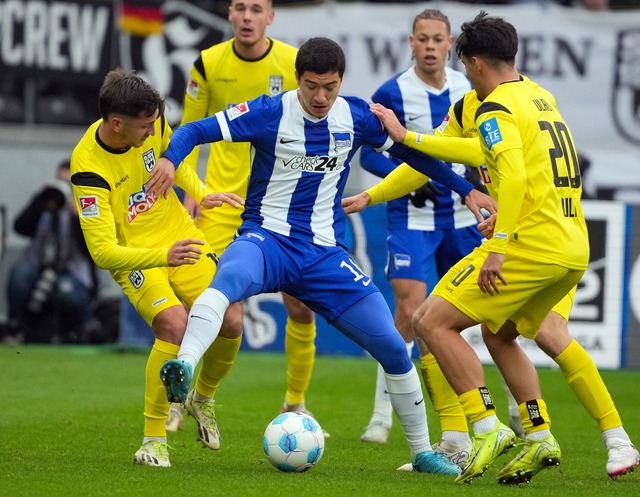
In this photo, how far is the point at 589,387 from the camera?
20.8 feet

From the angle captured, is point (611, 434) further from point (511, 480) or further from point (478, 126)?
point (478, 126)

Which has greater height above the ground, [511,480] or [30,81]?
[30,81]

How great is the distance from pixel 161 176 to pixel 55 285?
25.0 ft

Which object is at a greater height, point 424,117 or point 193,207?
point 424,117

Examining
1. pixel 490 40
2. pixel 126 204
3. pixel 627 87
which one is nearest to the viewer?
pixel 490 40

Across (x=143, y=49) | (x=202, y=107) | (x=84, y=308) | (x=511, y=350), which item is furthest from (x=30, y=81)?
(x=511, y=350)

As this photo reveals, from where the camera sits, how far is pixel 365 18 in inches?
566

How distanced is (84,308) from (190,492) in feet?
27.4

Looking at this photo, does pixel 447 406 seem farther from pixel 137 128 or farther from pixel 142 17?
pixel 142 17

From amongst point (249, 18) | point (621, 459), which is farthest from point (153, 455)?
point (249, 18)

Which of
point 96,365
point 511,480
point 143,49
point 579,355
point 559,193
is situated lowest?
point 96,365

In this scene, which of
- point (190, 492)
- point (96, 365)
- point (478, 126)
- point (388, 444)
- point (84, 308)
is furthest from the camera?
point (84, 308)

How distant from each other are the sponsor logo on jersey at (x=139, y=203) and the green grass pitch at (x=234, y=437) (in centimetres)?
140

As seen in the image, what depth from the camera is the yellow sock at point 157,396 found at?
20.9 feet
